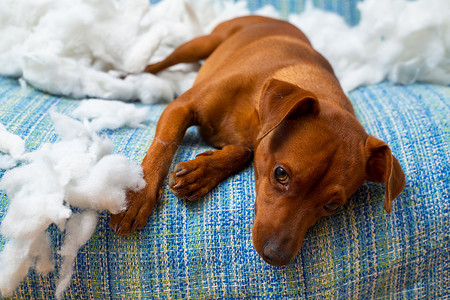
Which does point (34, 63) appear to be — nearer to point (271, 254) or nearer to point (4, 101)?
point (4, 101)

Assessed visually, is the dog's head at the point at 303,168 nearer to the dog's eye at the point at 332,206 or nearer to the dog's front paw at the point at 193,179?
the dog's eye at the point at 332,206

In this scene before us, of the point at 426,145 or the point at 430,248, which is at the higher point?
the point at 426,145

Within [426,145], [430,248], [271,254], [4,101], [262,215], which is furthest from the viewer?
[4,101]

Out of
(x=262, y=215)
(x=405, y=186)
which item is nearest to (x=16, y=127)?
(x=262, y=215)

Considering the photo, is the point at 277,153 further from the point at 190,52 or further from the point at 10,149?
the point at 190,52

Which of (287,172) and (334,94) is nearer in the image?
(287,172)

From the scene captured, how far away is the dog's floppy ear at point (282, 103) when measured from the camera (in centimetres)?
165

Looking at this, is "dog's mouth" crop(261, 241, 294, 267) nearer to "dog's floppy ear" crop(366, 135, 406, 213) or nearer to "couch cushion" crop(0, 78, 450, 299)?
"couch cushion" crop(0, 78, 450, 299)

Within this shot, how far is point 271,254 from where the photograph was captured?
5.10 ft

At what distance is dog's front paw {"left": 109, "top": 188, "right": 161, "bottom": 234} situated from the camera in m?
1.60

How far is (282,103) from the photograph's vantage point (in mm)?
1693

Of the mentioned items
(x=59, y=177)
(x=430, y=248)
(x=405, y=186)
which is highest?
(x=59, y=177)

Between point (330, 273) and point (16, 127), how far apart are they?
1.50 metres

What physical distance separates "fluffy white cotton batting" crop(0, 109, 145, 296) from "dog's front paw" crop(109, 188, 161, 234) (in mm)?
30
